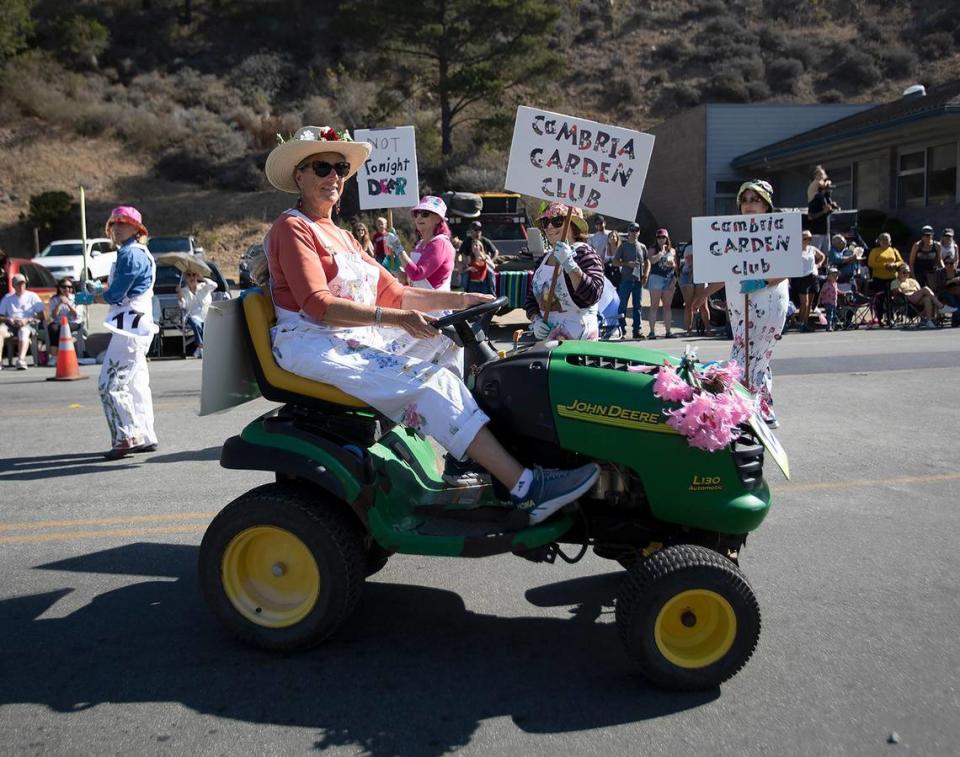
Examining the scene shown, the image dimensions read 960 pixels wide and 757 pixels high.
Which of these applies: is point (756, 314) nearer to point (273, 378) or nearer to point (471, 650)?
point (471, 650)

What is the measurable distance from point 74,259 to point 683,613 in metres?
26.4

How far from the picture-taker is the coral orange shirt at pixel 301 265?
3873mm

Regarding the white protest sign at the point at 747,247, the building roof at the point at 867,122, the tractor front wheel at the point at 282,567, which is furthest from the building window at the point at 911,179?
the tractor front wheel at the point at 282,567

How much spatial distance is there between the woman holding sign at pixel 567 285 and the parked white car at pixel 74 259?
70.6 feet

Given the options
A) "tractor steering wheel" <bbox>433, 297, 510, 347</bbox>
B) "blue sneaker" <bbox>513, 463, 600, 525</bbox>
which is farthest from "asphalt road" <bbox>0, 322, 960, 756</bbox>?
"tractor steering wheel" <bbox>433, 297, 510, 347</bbox>

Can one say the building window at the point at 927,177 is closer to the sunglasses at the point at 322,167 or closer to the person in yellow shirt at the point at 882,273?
the person in yellow shirt at the point at 882,273

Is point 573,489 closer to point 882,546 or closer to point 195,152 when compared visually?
point 882,546

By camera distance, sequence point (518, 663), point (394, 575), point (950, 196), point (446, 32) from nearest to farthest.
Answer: point (518, 663), point (394, 575), point (950, 196), point (446, 32)

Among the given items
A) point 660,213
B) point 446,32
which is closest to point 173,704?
point 660,213

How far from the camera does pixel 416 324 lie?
3.82m

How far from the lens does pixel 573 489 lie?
3.62 metres

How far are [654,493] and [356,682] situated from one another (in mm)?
1355

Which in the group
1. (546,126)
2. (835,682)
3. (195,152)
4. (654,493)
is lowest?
(835,682)

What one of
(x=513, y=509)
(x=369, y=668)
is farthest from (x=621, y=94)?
(x=369, y=668)
